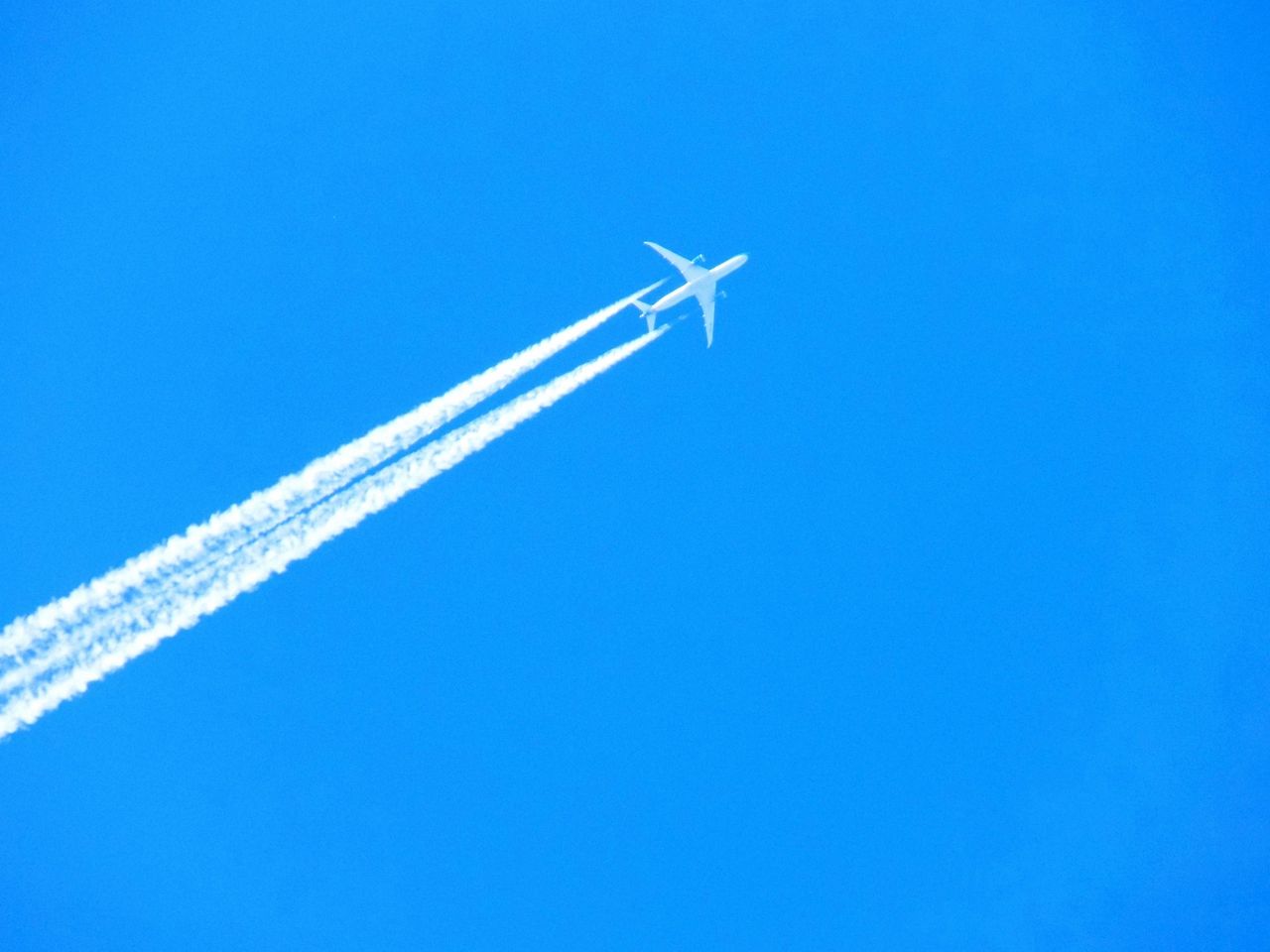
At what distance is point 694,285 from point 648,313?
1.28 m

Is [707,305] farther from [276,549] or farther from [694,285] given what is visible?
[276,549]

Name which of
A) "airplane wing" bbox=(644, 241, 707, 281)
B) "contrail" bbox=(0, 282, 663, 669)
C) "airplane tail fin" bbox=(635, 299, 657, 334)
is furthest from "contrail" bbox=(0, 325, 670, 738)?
"airplane wing" bbox=(644, 241, 707, 281)

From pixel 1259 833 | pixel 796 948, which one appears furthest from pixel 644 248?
pixel 1259 833

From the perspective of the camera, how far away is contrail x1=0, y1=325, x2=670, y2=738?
1405 cm

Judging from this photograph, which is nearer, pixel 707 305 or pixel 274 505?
pixel 274 505

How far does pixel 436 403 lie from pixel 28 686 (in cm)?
897

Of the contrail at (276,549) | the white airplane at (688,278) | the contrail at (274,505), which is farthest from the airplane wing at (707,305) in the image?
the contrail at (276,549)

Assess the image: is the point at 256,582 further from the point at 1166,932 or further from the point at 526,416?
the point at 1166,932

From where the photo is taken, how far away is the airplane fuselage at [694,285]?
1991 cm

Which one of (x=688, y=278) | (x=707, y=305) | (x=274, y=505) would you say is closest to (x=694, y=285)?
(x=688, y=278)

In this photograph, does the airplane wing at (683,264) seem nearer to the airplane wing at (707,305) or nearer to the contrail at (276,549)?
the airplane wing at (707,305)

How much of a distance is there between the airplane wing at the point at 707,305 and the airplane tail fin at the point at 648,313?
1287 millimetres

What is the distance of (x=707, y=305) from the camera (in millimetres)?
21203

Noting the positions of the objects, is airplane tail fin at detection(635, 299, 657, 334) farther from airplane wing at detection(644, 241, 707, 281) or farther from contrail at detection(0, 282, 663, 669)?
A: airplane wing at detection(644, 241, 707, 281)
